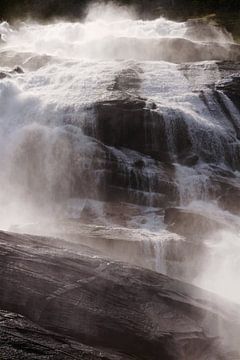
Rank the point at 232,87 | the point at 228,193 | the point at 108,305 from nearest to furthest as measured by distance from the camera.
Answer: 1. the point at 108,305
2. the point at 228,193
3. the point at 232,87

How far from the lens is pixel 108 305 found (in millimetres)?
12898

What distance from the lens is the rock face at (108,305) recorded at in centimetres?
1241

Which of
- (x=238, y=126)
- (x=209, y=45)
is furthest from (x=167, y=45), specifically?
(x=238, y=126)

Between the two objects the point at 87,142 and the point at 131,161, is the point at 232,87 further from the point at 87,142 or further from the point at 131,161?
the point at 87,142

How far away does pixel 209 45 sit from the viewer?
1667 inches

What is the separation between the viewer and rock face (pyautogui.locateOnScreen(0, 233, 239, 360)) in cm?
1241

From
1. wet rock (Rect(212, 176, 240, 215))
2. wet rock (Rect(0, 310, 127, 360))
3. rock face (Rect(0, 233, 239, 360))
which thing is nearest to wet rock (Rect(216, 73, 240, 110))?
wet rock (Rect(212, 176, 240, 215))

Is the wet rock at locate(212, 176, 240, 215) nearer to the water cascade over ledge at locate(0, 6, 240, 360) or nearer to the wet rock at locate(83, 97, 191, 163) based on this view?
the water cascade over ledge at locate(0, 6, 240, 360)

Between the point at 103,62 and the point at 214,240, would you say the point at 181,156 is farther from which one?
the point at 103,62

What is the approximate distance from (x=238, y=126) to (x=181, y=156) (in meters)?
4.96

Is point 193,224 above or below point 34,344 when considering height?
above

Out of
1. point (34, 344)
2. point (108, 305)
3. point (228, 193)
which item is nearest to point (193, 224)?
point (228, 193)

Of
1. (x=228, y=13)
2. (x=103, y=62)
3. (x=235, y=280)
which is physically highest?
(x=228, y=13)

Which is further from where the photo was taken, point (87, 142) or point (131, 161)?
point (87, 142)
